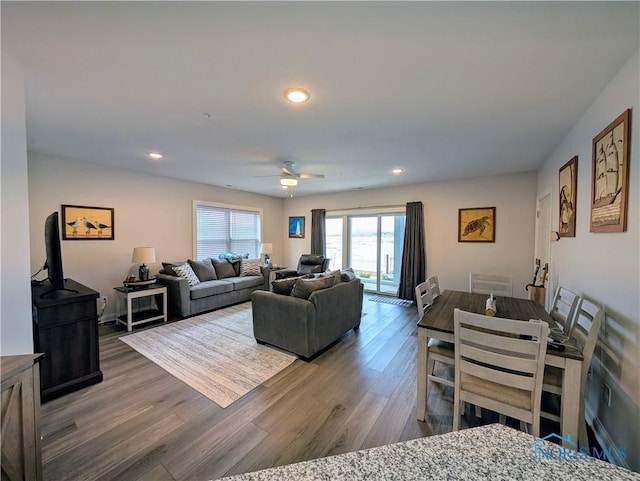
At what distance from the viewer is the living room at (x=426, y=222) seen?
59.7 inches

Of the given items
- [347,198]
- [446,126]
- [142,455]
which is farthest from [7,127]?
[347,198]

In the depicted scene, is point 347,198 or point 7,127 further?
point 347,198

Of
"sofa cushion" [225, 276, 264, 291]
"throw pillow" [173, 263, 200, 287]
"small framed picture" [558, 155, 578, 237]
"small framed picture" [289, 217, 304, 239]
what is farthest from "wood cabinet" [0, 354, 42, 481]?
"small framed picture" [289, 217, 304, 239]

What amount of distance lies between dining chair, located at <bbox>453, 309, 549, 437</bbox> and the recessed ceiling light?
1.87 m

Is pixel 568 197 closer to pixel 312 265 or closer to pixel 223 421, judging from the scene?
pixel 223 421

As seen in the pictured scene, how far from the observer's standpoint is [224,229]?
5.99 metres

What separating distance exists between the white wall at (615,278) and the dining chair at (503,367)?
1.62ft

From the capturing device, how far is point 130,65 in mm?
1609

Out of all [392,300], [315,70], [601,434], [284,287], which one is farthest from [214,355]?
[392,300]

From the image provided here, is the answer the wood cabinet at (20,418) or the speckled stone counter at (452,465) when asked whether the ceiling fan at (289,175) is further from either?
the speckled stone counter at (452,465)

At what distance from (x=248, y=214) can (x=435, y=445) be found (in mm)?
6372

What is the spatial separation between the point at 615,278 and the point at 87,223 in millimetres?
5908

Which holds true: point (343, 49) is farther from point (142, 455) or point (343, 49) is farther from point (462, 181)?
point (462, 181)

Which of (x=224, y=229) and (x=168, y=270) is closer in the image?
(x=168, y=270)
